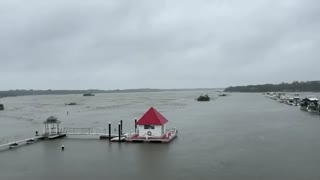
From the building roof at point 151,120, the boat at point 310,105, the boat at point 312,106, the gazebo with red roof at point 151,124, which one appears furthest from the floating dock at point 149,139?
the boat at point 310,105

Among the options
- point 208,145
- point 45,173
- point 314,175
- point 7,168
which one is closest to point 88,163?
point 45,173

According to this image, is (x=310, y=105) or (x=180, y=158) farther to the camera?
(x=310, y=105)

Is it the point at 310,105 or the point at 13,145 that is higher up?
the point at 310,105

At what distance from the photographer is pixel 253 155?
931 inches

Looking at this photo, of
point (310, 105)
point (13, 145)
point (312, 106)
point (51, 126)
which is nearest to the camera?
point (13, 145)

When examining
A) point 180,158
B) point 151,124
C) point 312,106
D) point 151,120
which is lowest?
point 180,158

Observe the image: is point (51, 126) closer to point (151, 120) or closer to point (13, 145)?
point (13, 145)

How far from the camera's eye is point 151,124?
29.0m

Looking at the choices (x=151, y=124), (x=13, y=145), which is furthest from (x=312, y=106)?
(x=13, y=145)

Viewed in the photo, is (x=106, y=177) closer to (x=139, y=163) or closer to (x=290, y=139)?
(x=139, y=163)

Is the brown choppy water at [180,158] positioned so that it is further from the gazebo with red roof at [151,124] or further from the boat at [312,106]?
the boat at [312,106]

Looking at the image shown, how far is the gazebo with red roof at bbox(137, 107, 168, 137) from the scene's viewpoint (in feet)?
95.1

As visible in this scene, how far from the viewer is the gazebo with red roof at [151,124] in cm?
2900

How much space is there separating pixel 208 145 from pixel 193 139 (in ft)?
10.2
